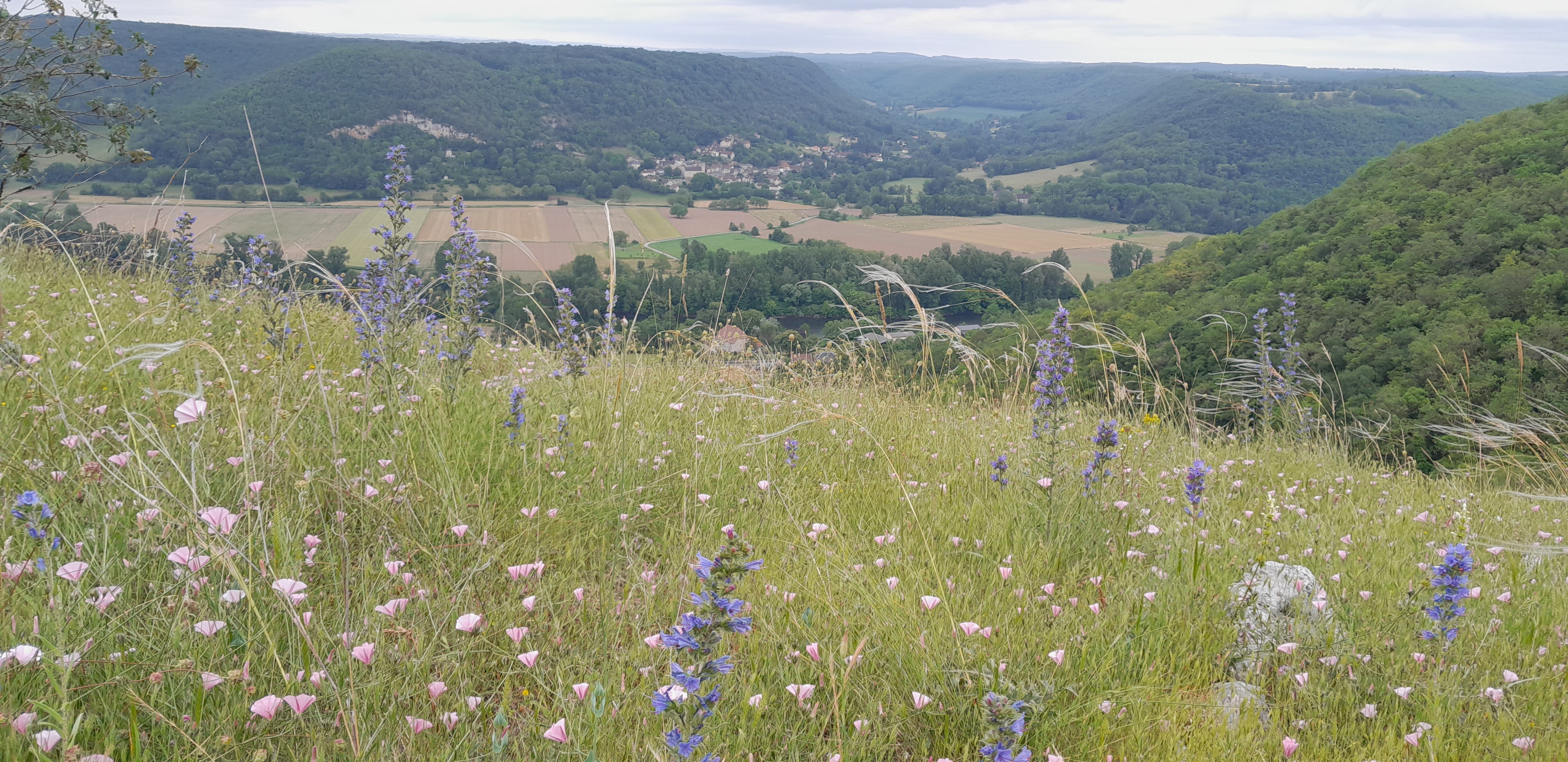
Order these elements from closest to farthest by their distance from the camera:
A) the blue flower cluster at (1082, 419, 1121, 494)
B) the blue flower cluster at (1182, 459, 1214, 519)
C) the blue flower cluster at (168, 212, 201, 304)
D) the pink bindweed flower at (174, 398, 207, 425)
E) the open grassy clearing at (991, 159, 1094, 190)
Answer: the pink bindweed flower at (174, 398, 207, 425) → the blue flower cluster at (1182, 459, 1214, 519) → the blue flower cluster at (1082, 419, 1121, 494) → the blue flower cluster at (168, 212, 201, 304) → the open grassy clearing at (991, 159, 1094, 190)

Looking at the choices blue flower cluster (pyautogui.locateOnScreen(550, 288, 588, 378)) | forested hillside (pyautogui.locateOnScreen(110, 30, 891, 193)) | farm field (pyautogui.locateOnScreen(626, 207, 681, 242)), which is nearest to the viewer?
blue flower cluster (pyautogui.locateOnScreen(550, 288, 588, 378))

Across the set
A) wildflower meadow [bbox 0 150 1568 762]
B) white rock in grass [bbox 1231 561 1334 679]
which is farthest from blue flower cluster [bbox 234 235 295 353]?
white rock in grass [bbox 1231 561 1334 679]

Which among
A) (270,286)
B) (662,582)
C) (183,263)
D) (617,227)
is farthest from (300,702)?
(617,227)

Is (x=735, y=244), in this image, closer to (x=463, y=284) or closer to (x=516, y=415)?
(x=463, y=284)

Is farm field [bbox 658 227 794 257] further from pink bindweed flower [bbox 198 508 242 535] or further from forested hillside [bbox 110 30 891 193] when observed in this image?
pink bindweed flower [bbox 198 508 242 535]

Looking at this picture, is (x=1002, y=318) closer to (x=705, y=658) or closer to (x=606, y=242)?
(x=606, y=242)

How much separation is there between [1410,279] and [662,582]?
133ft

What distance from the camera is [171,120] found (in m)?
54.1

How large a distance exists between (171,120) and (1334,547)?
70.9 meters

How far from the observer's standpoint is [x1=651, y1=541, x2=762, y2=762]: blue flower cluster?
1372mm

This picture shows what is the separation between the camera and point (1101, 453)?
3229 mm

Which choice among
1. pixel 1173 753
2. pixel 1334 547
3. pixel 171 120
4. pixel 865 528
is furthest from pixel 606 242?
pixel 171 120

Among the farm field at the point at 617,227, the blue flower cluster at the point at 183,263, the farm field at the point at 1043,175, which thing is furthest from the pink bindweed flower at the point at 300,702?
the farm field at the point at 1043,175

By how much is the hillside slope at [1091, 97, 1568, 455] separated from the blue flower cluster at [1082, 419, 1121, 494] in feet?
40.4
